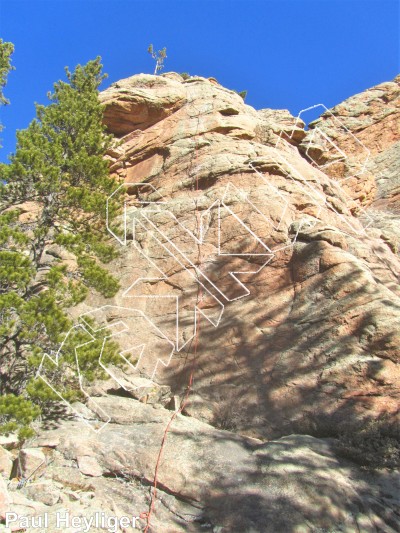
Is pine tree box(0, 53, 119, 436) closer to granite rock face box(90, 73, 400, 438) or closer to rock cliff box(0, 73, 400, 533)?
rock cliff box(0, 73, 400, 533)

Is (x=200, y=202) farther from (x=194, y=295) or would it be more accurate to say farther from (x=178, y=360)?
(x=178, y=360)

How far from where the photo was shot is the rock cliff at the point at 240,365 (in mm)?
5531

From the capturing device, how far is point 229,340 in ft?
29.1

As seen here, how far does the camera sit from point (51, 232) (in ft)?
34.6

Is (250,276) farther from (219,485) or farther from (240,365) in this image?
(219,485)

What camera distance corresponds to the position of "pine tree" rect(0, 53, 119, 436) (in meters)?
8.05

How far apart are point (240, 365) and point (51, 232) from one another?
19.2ft

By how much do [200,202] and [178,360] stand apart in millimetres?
4974

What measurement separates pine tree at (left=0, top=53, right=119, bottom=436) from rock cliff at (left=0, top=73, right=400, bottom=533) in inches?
37.9

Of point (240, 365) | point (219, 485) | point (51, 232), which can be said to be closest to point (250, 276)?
point (240, 365)

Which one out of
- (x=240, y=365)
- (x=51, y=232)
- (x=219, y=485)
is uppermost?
(x=51, y=232)

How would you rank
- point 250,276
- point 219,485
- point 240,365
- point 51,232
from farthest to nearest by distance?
point 51,232 < point 250,276 < point 240,365 < point 219,485

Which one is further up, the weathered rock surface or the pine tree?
the pine tree

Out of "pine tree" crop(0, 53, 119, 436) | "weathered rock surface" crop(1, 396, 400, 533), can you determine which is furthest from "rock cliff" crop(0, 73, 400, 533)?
"pine tree" crop(0, 53, 119, 436)
